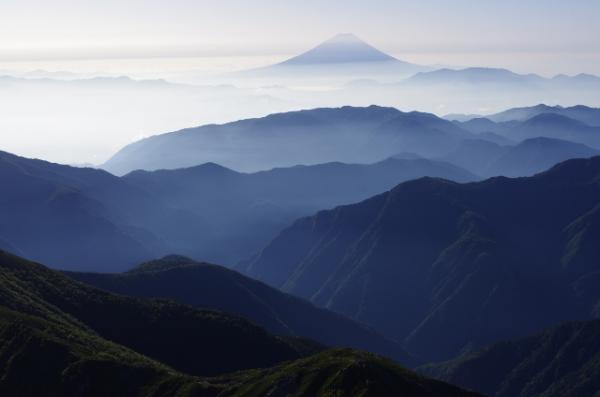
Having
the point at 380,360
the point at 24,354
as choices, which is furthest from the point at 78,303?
the point at 380,360

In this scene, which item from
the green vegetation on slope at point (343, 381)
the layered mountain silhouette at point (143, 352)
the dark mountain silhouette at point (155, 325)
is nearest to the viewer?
the green vegetation on slope at point (343, 381)

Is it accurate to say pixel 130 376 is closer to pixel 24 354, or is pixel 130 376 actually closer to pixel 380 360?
pixel 24 354

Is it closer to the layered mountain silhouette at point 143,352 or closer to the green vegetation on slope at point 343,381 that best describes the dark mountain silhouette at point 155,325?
the layered mountain silhouette at point 143,352

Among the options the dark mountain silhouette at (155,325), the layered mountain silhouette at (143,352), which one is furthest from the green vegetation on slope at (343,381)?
the dark mountain silhouette at (155,325)

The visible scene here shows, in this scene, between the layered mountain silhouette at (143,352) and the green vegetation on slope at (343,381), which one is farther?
the layered mountain silhouette at (143,352)

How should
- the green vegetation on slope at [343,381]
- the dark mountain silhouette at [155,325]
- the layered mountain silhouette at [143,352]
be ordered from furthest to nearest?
the dark mountain silhouette at [155,325]
the layered mountain silhouette at [143,352]
the green vegetation on slope at [343,381]

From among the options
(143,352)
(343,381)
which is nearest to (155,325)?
(143,352)

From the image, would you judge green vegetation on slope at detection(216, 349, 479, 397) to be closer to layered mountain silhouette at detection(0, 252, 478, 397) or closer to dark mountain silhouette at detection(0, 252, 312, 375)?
layered mountain silhouette at detection(0, 252, 478, 397)

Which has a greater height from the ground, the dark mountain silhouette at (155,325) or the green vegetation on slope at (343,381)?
the green vegetation on slope at (343,381)
